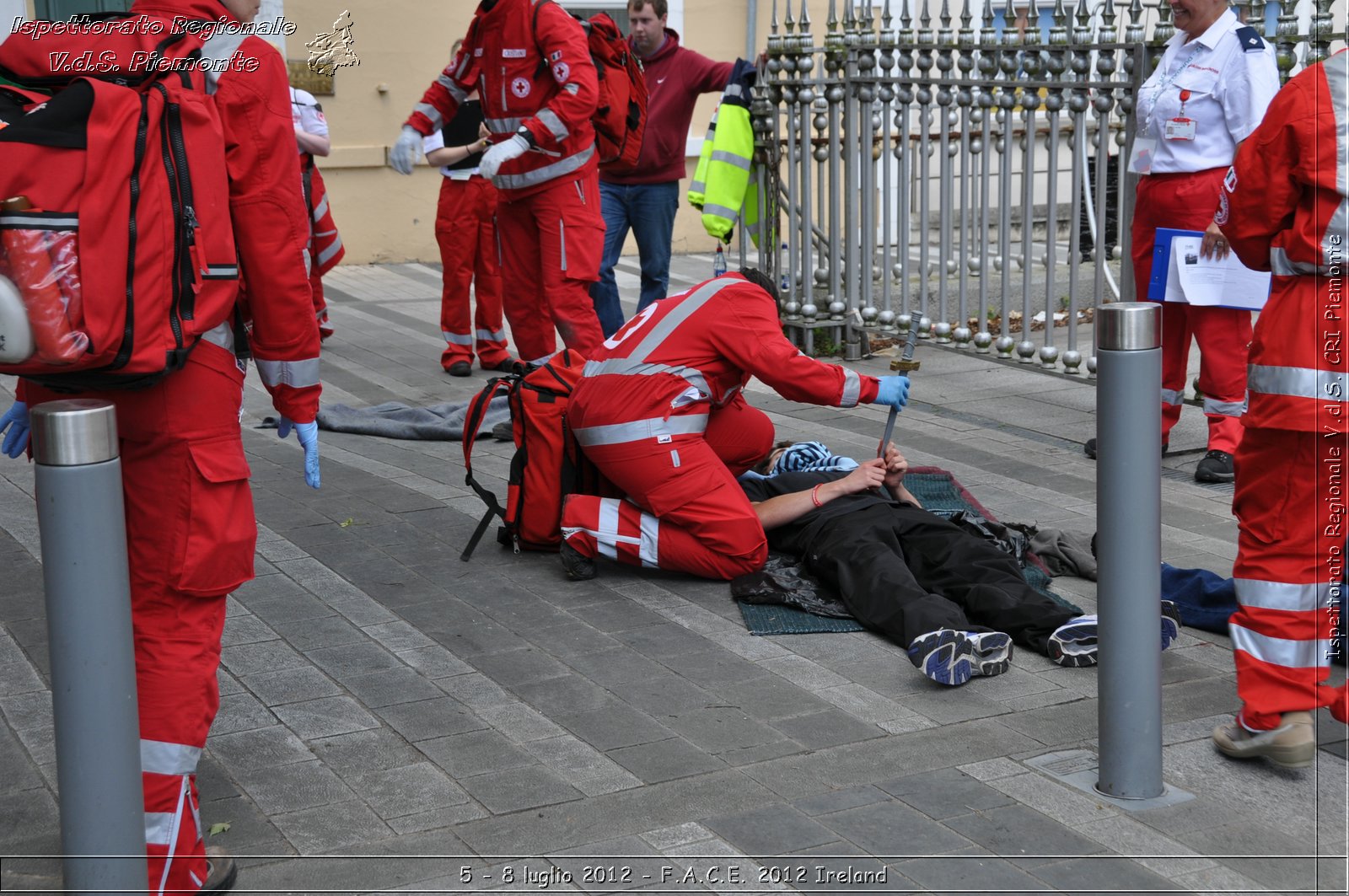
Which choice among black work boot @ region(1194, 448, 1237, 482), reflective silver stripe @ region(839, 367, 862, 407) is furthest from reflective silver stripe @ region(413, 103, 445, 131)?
black work boot @ region(1194, 448, 1237, 482)

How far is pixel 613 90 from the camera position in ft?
26.1

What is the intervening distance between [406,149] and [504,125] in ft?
1.82

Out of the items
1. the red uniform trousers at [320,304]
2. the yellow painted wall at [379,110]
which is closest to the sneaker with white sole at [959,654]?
the red uniform trousers at [320,304]

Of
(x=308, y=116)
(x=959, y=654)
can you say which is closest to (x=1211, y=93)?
(x=959, y=654)

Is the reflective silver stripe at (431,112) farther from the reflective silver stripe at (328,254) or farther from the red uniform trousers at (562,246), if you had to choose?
the reflective silver stripe at (328,254)

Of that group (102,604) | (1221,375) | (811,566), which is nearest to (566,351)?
(811,566)

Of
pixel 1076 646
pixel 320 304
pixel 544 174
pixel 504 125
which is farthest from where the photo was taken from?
pixel 320 304

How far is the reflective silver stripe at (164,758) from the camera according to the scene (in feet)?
10.1

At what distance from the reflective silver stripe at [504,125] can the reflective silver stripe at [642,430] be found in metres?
2.76

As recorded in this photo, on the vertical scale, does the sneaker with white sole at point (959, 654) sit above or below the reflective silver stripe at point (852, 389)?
below

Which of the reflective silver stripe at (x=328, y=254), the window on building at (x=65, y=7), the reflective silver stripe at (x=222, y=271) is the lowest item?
the reflective silver stripe at (x=328, y=254)

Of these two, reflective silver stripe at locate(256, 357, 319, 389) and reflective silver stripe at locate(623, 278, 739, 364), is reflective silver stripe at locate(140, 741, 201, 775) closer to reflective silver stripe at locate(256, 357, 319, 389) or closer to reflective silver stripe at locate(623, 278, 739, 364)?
reflective silver stripe at locate(256, 357, 319, 389)

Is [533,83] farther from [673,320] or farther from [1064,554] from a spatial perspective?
[1064,554]

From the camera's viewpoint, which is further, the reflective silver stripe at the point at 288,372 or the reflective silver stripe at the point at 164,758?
the reflective silver stripe at the point at 288,372
